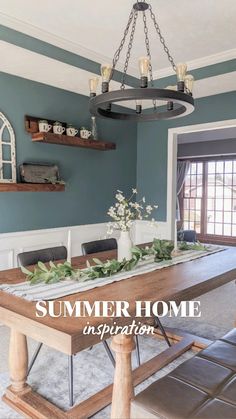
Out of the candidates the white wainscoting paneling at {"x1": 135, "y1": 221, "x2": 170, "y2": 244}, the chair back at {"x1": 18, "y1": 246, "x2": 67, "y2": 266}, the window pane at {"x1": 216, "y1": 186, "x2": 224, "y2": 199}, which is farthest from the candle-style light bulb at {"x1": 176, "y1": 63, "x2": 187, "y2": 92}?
the window pane at {"x1": 216, "y1": 186, "x2": 224, "y2": 199}

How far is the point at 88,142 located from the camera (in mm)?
3887

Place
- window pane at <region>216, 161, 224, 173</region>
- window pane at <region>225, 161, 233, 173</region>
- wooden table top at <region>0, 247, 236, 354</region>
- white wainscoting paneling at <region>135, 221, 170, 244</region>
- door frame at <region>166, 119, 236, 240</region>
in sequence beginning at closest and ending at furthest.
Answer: wooden table top at <region>0, 247, 236, 354</region>, door frame at <region>166, 119, 236, 240</region>, white wainscoting paneling at <region>135, 221, 170, 244</region>, window pane at <region>225, 161, 233, 173</region>, window pane at <region>216, 161, 224, 173</region>

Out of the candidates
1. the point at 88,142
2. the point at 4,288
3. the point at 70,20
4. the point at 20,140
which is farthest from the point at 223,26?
the point at 4,288

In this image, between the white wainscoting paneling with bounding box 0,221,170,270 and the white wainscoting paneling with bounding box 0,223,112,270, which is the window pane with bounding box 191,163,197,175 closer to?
the white wainscoting paneling with bounding box 0,221,170,270

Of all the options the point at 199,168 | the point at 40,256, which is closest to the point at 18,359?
the point at 40,256

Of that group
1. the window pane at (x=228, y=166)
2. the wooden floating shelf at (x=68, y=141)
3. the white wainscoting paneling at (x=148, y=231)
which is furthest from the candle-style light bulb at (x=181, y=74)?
the window pane at (x=228, y=166)

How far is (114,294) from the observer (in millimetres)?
1725

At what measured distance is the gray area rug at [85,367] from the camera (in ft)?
6.95

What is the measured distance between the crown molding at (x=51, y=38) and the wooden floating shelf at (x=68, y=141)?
0.84m

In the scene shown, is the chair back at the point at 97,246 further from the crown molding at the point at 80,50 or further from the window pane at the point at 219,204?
the window pane at the point at 219,204

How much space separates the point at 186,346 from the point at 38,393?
47.1 inches

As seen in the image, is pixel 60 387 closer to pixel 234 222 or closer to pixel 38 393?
pixel 38 393

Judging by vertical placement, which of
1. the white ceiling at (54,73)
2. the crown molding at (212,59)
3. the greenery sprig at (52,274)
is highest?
the crown molding at (212,59)

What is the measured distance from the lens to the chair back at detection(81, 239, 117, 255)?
296cm
